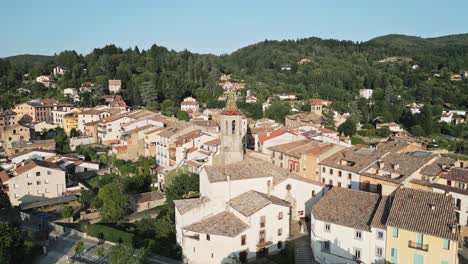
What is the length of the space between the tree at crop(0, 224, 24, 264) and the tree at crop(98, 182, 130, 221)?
7.93m

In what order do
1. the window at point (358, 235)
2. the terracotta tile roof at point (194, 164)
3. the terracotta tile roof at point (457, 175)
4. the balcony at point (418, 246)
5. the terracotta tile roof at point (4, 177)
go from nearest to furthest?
the balcony at point (418, 246)
the window at point (358, 235)
the terracotta tile roof at point (457, 175)
the terracotta tile roof at point (194, 164)
the terracotta tile roof at point (4, 177)

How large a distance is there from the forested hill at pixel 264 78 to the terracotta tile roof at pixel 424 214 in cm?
7108

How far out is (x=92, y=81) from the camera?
115250mm

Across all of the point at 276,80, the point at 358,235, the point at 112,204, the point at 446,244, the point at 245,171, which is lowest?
the point at 112,204

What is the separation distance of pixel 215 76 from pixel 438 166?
9022cm

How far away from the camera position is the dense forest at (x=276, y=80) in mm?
97062

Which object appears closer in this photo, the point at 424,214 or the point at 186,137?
the point at 424,214

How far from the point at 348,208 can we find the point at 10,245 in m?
25.8

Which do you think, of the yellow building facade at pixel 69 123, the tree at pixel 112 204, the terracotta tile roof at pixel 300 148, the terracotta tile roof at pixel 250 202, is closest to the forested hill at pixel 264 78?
the yellow building facade at pixel 69 123

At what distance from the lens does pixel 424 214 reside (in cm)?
2462

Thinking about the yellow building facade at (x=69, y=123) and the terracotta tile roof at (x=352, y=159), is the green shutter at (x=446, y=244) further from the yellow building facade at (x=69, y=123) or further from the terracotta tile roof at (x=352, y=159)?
Answer: the yellow building facade at (x=69, y=123)

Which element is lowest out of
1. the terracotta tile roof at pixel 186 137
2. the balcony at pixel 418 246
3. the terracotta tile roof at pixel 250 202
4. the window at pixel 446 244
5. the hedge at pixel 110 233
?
the hedge at pixel 110 233

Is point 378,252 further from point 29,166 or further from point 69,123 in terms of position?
point 69,123

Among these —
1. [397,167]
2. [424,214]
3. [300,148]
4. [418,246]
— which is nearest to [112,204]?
[300,148]
